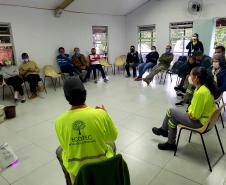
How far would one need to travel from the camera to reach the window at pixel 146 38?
7918mm

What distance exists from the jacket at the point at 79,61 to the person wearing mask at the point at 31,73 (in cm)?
128

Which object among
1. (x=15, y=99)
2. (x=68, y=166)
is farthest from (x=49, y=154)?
(x=15, y=99)

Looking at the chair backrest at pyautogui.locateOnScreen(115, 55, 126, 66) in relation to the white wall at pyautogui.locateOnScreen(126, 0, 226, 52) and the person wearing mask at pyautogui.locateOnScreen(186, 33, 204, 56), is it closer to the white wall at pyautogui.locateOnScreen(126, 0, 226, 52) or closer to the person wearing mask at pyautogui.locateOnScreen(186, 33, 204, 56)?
the white wall at pyautogui.locateOnScreen(126, 0, 226, 52)

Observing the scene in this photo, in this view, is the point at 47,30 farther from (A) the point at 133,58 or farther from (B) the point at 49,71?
(A) the point at 133,58

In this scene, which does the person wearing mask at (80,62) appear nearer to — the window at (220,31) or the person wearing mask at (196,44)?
the person wearing mask at (196,44)

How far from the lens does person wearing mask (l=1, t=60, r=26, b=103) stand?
4859mm

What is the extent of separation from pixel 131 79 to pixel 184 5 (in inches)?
118

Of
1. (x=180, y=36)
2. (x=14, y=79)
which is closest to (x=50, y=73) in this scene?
(x=14, y=79)

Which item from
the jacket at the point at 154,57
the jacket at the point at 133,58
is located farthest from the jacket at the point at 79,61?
the jacket at the point at 154,57

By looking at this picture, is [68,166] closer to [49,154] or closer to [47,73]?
[49,154]

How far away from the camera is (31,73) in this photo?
5301 mm

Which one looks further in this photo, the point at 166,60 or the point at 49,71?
the point at 166,60

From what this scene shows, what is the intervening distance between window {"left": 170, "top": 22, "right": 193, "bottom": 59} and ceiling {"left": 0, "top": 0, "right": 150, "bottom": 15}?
156cm

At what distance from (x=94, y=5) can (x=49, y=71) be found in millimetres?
2631
